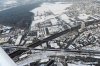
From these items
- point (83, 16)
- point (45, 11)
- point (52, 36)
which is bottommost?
point (52, 36)

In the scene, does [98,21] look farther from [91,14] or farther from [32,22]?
[32,22]

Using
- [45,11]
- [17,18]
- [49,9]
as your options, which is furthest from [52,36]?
[49,9]

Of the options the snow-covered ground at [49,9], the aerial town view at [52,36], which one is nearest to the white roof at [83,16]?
the aerial town view at [52,36]

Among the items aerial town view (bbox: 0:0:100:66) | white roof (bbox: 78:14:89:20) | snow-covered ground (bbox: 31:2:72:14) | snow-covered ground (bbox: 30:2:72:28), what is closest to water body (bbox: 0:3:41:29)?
aerial town view (bbox: 0:0:100:66)

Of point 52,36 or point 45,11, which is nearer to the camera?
point 52,36

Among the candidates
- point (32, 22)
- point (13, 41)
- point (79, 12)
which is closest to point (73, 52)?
point (13, 41)

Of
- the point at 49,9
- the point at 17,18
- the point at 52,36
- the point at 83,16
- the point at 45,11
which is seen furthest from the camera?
the point at 49,9

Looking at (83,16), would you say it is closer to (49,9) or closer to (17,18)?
(49,9)

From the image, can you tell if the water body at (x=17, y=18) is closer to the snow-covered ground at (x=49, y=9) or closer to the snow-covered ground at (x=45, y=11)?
the snow-covered ground at (x=45, y=11)

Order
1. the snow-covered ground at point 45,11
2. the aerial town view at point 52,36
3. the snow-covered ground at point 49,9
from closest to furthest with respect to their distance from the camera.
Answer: the aerial town view at point 52,36
the snow-covered ground at point 45,11
the snow-covered ground at point 49,9
